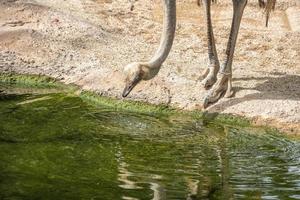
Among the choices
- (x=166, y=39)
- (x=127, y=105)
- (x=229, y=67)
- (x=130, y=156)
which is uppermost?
(x=166, y=39)

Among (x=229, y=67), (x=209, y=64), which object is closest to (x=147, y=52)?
(x=209, y=64)

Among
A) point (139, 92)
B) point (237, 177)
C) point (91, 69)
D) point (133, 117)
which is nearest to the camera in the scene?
point (237, 177)

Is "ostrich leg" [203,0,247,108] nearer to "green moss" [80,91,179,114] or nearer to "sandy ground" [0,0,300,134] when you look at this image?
"sandy ground" [0,0,300,134]

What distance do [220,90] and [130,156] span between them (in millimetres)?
1748

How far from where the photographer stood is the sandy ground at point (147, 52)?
266 inches

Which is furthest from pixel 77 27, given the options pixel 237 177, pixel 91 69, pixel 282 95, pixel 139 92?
pixel 237 177

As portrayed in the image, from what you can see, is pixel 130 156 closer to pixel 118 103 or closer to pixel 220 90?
pixel 118 103

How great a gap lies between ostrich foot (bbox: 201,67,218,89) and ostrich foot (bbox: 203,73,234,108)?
15 centimetres

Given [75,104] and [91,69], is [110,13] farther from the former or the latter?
[75,104]

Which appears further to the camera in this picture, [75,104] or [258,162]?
[75,104]

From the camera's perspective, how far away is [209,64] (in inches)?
285

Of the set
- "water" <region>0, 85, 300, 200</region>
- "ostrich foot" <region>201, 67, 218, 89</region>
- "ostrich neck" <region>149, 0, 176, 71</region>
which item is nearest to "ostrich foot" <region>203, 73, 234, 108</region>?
"ostrich foot" <region>201, 67, 218, 89</region>

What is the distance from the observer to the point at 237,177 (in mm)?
4977

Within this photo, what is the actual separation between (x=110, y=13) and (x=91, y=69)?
98.9 inches
